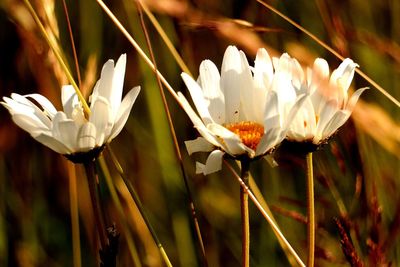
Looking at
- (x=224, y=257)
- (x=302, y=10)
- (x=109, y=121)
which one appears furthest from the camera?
(x=302, y=10)

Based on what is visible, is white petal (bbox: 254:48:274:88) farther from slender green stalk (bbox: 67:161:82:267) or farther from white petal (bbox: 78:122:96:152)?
slender green stalk (bbox: 67:161:82:267)

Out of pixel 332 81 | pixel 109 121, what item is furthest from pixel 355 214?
pixel 109 121

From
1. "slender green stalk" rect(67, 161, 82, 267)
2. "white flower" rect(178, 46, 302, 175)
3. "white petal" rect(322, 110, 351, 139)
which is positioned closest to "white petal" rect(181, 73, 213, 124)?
"white flower" rect(178, 46, 302, 175)

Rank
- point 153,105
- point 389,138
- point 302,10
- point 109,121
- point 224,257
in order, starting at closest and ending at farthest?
1. point 109,121
2. point 389,138
3. point 153,105
4. point 224,257
5. point 302,10

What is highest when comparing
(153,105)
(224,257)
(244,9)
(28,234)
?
(244,9)

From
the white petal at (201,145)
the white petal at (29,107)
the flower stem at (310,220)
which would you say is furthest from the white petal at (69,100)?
the flower stem at (310,220)

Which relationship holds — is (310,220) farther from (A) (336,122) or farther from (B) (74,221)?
(B) (74,221)

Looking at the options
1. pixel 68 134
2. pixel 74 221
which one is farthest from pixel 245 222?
pixel 74 221

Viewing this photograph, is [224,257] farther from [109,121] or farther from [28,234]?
[109,121]
